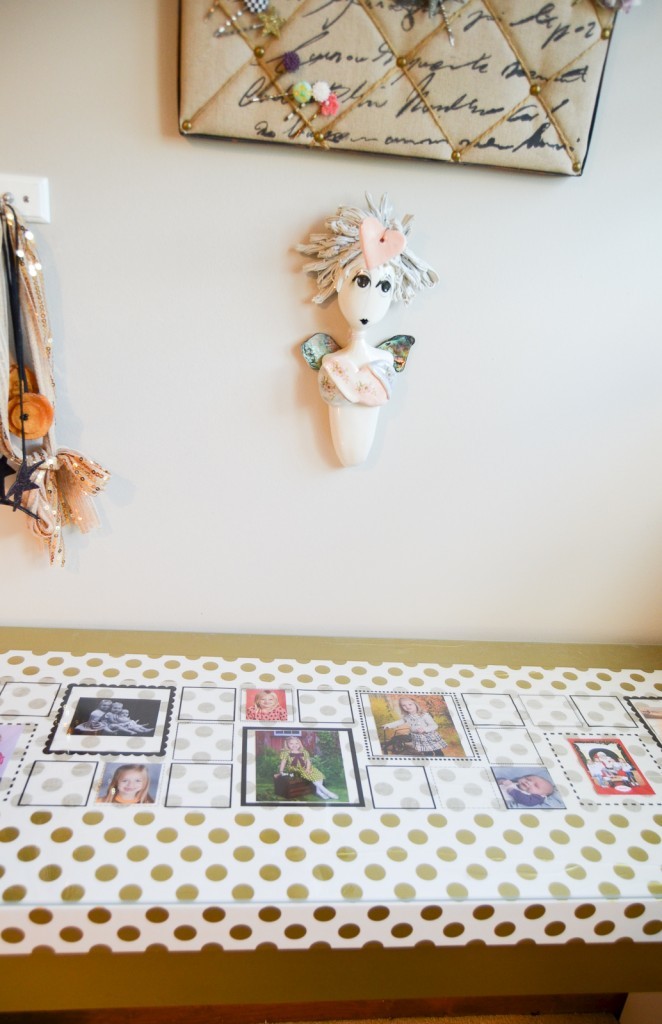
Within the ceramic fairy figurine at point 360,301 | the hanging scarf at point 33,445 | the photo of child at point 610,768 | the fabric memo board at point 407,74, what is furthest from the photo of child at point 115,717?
the fabric memo board at point 407,74

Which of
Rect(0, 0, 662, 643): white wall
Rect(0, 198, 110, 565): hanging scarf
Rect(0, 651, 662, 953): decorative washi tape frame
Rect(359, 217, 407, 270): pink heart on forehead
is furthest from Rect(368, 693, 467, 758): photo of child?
Rect(359, 217, 407, 270): pink heart on forehead

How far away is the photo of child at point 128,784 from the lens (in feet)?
3.94

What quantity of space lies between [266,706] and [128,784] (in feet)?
0.97

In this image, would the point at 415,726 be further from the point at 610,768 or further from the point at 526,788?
the point at 610,768

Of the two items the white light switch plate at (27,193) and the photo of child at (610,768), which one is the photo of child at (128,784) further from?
the white light switch plate at (27,193)

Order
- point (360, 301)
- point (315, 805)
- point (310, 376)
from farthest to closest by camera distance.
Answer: point (310, 376) < point (360, 301) < point (315, 805)

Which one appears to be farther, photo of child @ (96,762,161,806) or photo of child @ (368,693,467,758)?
photo of child @ (368,693,467,758)

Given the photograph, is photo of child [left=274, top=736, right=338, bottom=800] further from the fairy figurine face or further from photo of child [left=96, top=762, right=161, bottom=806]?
the fairy figurine face

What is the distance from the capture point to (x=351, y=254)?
1318mm

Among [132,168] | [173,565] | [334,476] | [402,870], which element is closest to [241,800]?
[402,870]

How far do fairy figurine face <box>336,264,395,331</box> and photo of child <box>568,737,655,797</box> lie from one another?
2.88 ft

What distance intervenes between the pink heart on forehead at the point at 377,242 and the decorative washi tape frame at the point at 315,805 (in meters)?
0.81

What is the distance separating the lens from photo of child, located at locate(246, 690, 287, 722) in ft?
4.60

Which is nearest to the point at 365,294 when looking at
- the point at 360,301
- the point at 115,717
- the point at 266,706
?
the point at 360,301
